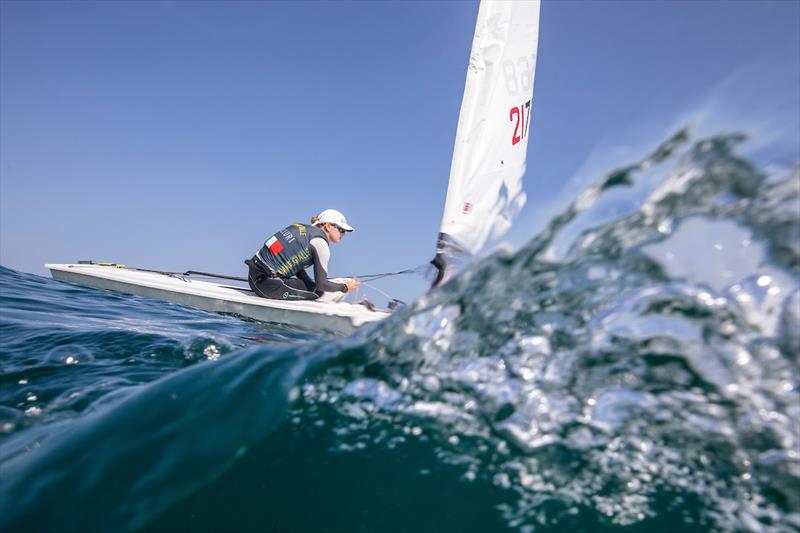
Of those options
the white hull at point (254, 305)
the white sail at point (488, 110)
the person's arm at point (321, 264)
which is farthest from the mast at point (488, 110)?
the white hull at point (254, 305)

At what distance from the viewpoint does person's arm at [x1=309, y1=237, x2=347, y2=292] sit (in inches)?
270

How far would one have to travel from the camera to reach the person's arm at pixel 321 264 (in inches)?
270

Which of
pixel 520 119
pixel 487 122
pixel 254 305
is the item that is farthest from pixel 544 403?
pixel 520 119

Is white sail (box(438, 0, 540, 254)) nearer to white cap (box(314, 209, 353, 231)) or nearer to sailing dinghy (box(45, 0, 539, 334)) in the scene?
sailing dinghy (box(45, 0, 539, 334))

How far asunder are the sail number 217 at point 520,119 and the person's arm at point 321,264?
3.46 metres

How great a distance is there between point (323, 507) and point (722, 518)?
1.14 m

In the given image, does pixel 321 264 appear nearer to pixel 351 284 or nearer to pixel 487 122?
pixel 351 284

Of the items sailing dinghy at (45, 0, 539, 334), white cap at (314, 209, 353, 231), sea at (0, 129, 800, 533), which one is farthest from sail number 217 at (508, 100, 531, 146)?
sea at (0, 129, 800, 533)

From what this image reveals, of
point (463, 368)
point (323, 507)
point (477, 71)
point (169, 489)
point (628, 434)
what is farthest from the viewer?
point (477, 71)

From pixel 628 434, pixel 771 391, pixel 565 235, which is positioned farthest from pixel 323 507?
pixel 771 391

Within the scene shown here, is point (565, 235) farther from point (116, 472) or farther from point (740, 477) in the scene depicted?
point (116, 472)

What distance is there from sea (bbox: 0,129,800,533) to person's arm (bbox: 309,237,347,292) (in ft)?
17.4

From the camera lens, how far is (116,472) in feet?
3.84

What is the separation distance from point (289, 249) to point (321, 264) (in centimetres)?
55
